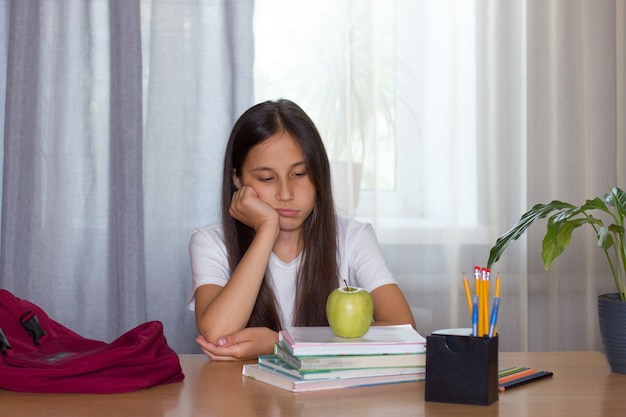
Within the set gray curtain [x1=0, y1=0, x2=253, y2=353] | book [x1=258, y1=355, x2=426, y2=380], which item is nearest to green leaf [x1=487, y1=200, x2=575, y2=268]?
book [x1=258, y1=355, x2=426, y2=380]

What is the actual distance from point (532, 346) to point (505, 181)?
1.87ft

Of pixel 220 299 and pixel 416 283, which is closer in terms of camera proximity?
pixel 220 299

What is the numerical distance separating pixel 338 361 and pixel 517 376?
12.3 inches

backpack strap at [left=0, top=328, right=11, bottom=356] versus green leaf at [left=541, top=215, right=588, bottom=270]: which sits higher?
green leaf at [left=541, top=215, right=588, bottom=270]

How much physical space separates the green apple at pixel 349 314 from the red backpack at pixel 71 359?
0.89ft

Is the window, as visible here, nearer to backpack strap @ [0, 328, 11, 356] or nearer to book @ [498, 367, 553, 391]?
book @ [498, 367, 553, 391]

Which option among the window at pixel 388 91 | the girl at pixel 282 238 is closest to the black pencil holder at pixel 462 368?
the girl at pixel 282 238

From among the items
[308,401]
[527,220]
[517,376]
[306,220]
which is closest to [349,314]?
[308,401]

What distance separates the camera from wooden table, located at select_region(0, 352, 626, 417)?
1.25 meters

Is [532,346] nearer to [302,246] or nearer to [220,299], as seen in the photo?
[302,246]

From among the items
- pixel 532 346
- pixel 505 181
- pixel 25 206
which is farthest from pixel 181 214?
pixel 532 346

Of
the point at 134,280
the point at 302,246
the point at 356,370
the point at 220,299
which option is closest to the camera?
the point at 356,370

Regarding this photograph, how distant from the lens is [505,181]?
2.88 metres

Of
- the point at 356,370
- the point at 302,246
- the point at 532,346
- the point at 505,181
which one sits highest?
the point at 505,181
